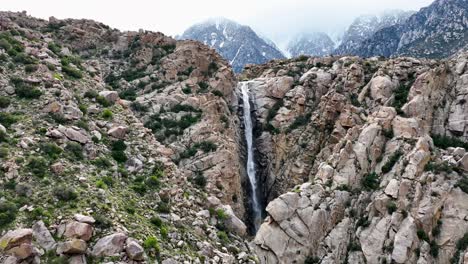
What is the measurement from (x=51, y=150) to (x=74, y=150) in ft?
4.07

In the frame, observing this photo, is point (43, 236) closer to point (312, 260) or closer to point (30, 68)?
point (30, 68)

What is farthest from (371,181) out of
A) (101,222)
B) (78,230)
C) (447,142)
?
(78,230)

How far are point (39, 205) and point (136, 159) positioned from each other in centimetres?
758

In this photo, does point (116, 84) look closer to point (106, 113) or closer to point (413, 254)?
point (106, 113)

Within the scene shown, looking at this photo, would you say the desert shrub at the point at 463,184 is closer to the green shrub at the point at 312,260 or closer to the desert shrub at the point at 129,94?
the green shrub at the point at 312,260

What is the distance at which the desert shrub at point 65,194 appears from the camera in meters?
19.1

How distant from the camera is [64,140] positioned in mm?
23344

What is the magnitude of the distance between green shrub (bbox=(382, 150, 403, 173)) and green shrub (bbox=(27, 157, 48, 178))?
130ft

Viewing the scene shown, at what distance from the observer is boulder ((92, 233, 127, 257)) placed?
17297mm

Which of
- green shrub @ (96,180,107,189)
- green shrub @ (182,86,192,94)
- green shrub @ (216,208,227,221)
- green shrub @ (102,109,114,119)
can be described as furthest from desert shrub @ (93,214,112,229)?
green shrub @ (182,86,192,94)

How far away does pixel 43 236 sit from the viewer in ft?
56.1

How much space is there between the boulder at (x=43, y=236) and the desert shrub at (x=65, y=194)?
1838 millimetres

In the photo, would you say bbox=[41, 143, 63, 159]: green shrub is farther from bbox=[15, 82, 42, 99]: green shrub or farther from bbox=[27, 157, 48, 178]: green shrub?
bbox=[15, 82, 42, 99]: green shrub

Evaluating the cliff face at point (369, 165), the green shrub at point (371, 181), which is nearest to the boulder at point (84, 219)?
the cliff face at point (369, 165)
